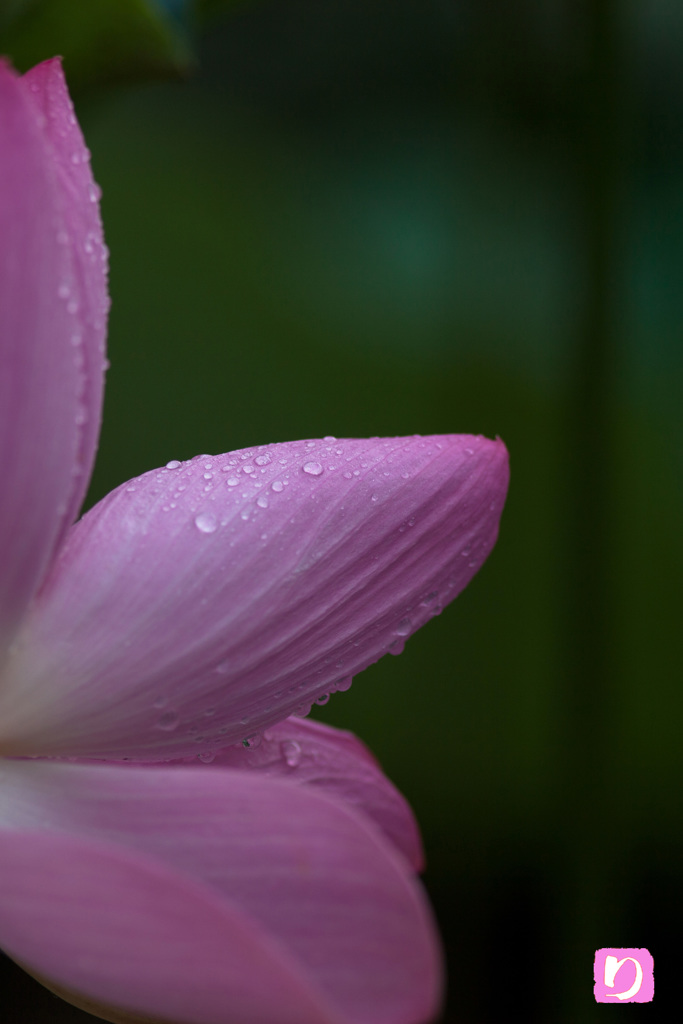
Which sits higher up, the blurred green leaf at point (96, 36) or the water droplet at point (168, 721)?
the blurred green leaf at point (96, 36)

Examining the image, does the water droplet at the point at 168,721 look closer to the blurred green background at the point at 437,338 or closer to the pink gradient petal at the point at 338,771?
the pink gradient petal at the point at 338,771

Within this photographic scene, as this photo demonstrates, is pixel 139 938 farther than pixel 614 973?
No

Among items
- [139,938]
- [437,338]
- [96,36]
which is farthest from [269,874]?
[437,338]

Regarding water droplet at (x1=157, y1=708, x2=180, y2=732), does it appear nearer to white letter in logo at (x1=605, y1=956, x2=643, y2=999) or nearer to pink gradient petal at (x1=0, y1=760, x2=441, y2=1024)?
pink gradient petal at (x1=0, y1=760, x2=441, y2=1024)

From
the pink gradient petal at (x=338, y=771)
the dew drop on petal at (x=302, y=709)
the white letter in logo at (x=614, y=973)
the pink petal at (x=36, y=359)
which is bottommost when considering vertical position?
the white letter in logo at (x=614, y=973)

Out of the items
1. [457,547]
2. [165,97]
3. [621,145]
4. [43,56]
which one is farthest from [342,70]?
[457,547]

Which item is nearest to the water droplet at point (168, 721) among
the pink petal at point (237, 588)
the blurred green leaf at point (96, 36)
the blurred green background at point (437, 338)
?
the pink petal at point (237, 588)

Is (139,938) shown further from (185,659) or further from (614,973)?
(614,973)
